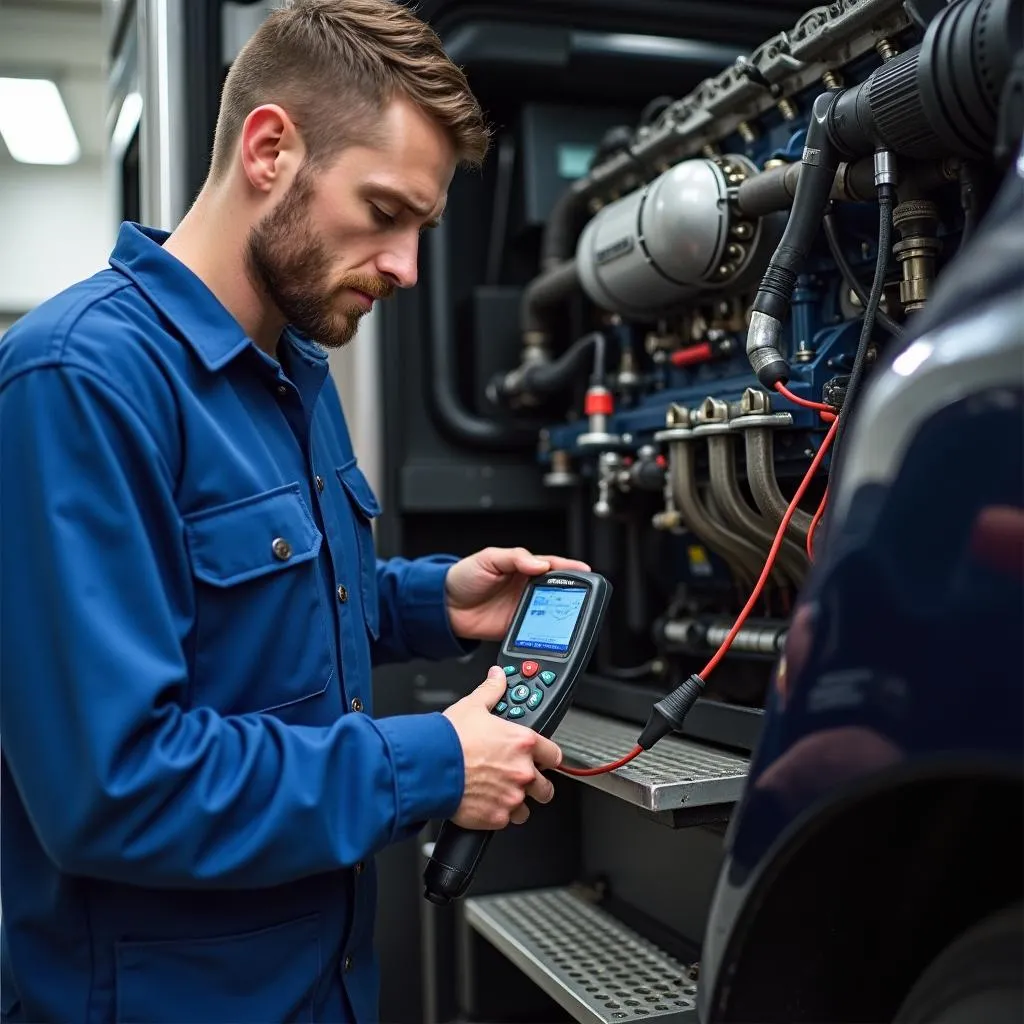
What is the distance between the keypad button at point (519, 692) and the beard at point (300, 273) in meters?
0.39

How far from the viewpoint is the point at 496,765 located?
0.94 meters

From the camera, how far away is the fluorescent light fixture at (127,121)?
2.01 m

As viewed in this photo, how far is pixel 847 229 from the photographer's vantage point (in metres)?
1.29

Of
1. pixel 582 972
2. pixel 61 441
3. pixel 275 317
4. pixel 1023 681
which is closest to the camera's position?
pixel 1023 681

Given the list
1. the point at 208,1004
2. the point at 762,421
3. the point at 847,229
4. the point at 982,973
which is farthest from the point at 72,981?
the point at 847,229

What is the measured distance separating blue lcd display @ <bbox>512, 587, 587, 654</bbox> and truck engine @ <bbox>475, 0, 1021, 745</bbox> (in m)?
0.15

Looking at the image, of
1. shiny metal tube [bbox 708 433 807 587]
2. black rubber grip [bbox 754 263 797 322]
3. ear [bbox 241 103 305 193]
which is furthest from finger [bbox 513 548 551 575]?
ear [bbox 241 103 305 193]

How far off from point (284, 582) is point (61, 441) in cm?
24

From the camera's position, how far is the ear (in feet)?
3.34

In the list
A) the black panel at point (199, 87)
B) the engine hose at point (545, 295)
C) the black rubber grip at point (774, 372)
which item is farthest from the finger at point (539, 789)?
the black panel at point (199, 87)

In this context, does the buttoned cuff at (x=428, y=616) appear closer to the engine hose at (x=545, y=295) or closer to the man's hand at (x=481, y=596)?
the man's hand at (x=481, y=596)

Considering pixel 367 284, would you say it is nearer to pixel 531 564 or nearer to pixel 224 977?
pixel 531 564

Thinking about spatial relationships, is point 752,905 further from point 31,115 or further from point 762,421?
point 31,115

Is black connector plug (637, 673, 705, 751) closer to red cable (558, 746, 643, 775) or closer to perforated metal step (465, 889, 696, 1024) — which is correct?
red cable (558, 746, 643, 775)
